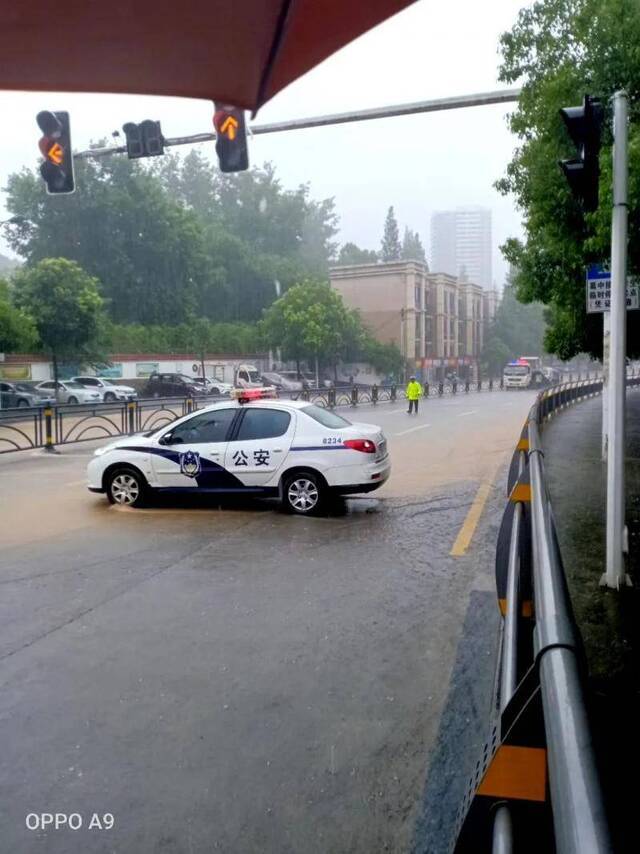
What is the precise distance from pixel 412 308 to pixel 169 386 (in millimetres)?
30252

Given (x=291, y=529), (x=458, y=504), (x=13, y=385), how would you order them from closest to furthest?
(x=291, y=529) < (x=458, y=504) < (x=13, y=385)

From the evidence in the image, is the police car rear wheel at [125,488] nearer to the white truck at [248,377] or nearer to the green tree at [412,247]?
the white truck at [248,377]

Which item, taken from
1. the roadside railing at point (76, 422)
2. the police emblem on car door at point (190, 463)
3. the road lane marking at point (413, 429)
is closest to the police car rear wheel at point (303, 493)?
the police emblem on car door at point (190, 463)

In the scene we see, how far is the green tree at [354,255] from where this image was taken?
109m

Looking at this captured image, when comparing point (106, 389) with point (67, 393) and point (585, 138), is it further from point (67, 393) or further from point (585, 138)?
point (585, 138)

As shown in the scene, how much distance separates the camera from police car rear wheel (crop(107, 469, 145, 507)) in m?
10.6

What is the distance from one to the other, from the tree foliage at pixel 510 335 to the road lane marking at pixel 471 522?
252 ft

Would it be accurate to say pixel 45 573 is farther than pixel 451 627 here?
Yes

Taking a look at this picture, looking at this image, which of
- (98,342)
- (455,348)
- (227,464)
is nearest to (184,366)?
(98,342)

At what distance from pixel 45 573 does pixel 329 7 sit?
5.64 m

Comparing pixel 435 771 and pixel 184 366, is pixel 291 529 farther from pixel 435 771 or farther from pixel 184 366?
pixel 184 366

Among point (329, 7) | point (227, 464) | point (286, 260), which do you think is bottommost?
point (227, 464)

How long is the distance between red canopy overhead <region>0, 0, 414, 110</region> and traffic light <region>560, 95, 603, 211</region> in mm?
2470

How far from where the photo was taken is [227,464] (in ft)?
33.1
